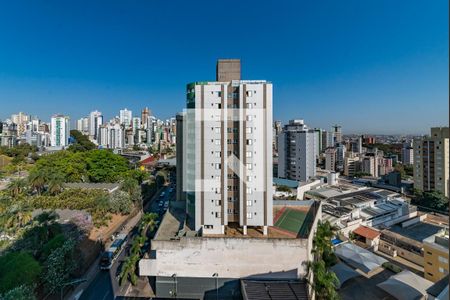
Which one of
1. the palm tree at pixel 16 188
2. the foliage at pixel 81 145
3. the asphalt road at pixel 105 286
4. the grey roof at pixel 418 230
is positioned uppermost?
the foliage at pixel 81 145

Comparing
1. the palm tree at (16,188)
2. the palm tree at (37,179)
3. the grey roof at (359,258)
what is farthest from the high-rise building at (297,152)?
the palm tree at (16,188)

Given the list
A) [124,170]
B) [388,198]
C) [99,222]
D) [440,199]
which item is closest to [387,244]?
[388,198]

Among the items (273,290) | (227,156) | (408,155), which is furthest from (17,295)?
(408,155)

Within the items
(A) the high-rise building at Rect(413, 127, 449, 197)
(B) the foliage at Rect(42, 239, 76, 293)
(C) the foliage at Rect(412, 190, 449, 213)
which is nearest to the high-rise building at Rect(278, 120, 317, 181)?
(A) the high-rise building at Rect(413, 127, 449, 197)

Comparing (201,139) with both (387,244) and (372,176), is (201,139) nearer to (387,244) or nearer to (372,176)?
(387,244)

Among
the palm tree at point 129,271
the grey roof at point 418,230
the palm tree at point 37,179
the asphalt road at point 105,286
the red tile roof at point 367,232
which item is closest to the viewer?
the asphalt road at point 105,286

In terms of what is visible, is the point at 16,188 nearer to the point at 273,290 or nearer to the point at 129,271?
the point at 129,271

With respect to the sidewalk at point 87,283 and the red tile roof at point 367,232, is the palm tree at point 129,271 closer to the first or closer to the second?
the sidewalk at point 87,283
